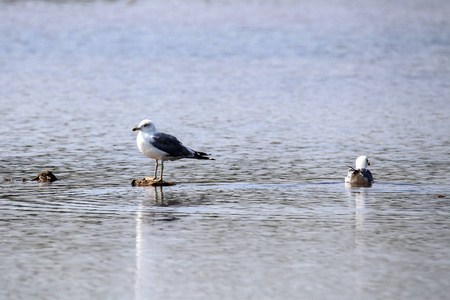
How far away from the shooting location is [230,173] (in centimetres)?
1419

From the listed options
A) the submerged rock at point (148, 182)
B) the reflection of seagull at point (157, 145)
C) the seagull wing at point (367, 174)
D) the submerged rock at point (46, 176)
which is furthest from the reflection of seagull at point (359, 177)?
the submerged rock at point (46, 176)

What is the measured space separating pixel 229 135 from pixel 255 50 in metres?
18.4

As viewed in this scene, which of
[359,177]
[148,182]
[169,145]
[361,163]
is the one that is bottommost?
[148,182]

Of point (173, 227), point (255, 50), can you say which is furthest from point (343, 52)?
point (173, 227)

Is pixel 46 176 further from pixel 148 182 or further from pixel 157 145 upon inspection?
pixel 157 145

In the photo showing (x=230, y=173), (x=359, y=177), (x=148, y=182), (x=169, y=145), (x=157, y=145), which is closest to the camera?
(x=359, y=177)

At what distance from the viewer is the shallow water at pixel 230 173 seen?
8742 mm

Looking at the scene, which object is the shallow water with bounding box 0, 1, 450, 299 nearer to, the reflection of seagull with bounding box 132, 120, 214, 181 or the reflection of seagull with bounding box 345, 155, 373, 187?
the reflection of seagull with bounding box 345, 155, 373, 187

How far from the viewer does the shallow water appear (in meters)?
8.74

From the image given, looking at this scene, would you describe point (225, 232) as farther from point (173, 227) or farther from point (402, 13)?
point (402, 13)

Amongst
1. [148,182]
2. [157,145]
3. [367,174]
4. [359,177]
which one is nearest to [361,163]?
[367,174]

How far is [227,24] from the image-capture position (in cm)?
4772

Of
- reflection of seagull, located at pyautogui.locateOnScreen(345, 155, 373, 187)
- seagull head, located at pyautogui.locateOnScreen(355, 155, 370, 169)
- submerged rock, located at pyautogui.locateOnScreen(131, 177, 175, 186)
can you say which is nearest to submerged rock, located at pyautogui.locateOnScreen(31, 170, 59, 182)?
submerged rock, located at pyautogui.locateOnScreen(131, 177, 175, 186)

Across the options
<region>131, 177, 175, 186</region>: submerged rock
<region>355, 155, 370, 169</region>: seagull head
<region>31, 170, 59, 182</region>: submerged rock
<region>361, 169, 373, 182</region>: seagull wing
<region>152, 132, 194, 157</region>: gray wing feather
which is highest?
<region>152, 132, 194, 157</region>: gray wing feather
